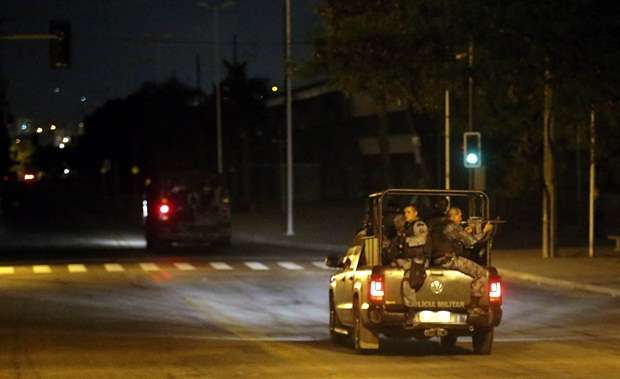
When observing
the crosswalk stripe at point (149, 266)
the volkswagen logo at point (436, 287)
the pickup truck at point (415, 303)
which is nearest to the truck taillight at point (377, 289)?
the pickup truck at point (415, 303)

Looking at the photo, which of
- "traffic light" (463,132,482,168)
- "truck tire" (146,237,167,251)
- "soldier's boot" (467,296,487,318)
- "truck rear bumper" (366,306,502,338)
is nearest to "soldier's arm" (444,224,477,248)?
"soldier's boot" (467,296,487,318)

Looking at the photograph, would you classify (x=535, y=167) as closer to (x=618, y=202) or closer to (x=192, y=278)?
(x=192, y=278)

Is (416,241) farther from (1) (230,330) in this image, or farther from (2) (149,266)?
(2) (149,266)

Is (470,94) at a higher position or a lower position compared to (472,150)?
higher

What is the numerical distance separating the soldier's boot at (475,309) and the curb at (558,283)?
11.3 meters

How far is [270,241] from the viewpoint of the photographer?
4841cm

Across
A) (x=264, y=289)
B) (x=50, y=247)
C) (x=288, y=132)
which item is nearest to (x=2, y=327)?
(x=264, y=289)

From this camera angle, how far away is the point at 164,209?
135 feet

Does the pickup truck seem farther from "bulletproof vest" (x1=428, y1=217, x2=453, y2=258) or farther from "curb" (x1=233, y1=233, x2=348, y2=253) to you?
"curb" (x1=233, y1=233, x2=348, y2=253)

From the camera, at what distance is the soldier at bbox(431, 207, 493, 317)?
1574cm

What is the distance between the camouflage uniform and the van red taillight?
25.5 meters

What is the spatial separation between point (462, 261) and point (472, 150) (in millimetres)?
20014

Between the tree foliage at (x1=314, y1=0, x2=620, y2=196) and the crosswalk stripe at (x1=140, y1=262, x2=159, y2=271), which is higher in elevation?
the tree foliage at (x1=314, y1=0, x2=620, y2=196)

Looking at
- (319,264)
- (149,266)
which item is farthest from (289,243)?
(149,266)
